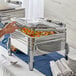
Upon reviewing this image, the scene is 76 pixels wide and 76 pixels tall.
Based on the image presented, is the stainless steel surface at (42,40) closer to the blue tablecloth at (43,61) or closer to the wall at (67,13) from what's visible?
the blue tablecloth at (43,61)

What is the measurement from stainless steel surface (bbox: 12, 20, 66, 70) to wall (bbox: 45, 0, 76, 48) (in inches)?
12.4

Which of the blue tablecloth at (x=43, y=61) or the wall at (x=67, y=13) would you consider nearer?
the blue tablecloth at (x=43, y=61)

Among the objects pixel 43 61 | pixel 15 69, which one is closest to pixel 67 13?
pixel 43 61

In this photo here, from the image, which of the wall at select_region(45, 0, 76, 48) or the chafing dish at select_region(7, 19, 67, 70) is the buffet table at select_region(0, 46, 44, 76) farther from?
the wall at select_region(45, 0, 76, 48)

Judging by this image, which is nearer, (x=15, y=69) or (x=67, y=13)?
(x=15, y=69)

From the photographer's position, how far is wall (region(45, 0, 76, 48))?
156cm

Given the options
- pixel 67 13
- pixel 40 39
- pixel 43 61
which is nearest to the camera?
pixel 40 39

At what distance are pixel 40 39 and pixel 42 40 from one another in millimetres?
15

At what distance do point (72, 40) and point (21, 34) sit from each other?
52 cm

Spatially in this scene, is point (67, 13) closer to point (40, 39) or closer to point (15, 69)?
point (40, 39)

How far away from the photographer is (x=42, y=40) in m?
1.20

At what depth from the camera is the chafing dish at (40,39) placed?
3.87 feet

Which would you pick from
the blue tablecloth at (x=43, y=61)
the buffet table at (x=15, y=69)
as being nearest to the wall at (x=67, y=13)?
the blue tablecloth at (x=43, y=61)

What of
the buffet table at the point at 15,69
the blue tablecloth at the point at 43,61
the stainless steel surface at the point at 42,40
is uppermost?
the stainless steel surface at the point at 42,40
